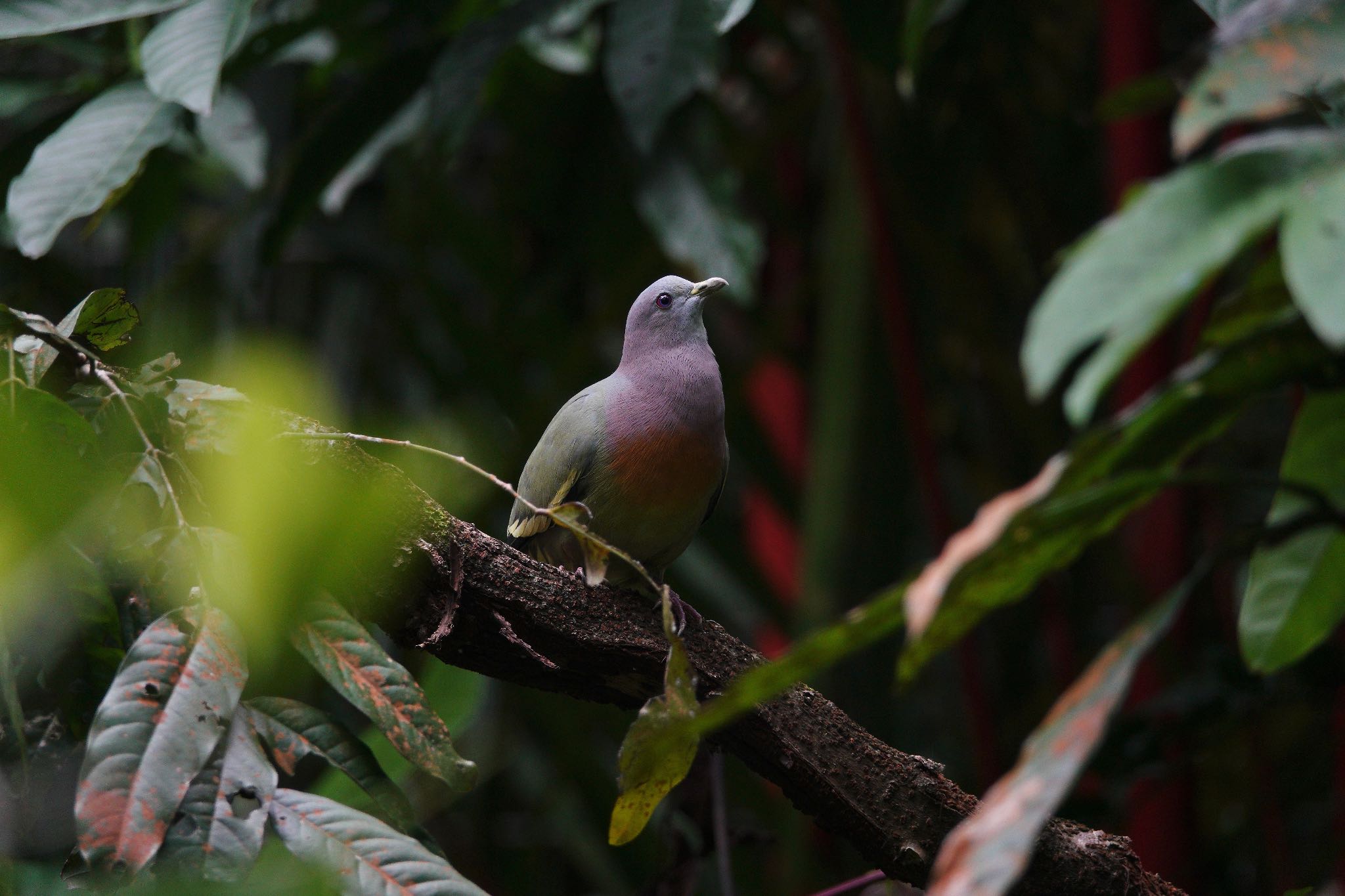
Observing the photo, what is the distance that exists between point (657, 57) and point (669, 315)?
0.59 metres

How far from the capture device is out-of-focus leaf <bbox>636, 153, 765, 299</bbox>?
10.1ft

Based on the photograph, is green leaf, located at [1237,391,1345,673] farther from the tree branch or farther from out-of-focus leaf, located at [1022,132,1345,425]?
the tree branch

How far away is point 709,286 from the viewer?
285 centimetres

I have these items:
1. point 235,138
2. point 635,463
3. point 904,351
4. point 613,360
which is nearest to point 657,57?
point 635,463

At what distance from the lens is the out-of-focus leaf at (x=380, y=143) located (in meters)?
3.24

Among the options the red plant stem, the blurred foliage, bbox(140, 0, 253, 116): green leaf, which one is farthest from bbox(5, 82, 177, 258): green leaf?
the red plant stem

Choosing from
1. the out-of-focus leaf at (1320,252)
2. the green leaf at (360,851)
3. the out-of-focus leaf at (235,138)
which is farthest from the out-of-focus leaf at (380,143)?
the out-of-focus leaf at (1320,252)

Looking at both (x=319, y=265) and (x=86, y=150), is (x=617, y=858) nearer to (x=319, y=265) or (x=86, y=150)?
(x=319, y=265)

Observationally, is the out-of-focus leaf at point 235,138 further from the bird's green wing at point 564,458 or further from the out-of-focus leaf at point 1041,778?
the out-of-focus leaf at point 1041,778

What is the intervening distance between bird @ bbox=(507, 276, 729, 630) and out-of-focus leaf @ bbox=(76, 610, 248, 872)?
1100mm

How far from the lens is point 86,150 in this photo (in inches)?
89.4

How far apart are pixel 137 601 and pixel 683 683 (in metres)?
0.67

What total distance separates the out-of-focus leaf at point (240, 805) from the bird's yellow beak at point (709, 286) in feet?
5.48

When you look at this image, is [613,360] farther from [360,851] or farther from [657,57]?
[360,851]
